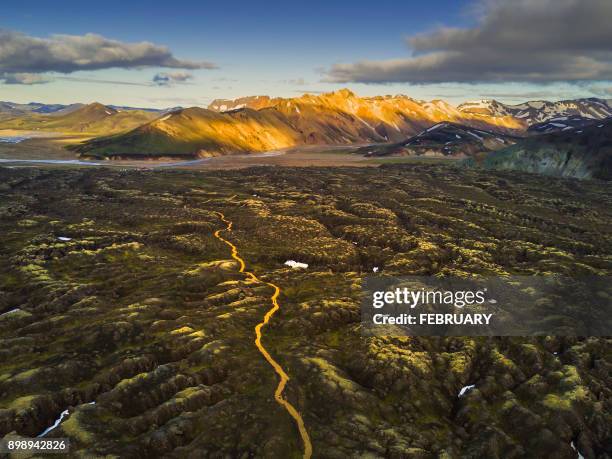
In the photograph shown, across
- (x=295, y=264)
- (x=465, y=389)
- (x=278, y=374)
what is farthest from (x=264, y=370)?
(x=295, y=264)

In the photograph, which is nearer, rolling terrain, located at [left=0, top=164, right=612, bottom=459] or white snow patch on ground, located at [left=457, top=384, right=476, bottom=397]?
rolling terrain, located at [left=0, top=164, right=612, bottom=459]

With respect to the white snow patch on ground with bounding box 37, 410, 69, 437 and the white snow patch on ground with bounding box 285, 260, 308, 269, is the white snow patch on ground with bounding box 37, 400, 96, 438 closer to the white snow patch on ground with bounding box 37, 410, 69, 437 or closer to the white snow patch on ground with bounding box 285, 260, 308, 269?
the white snow patch on ground with bounding box 37, 410, 69, 437

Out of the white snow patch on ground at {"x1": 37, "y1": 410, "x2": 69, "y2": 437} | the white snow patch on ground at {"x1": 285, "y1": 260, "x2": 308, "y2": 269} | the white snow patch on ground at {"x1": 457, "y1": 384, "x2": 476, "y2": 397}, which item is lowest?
the white snow patch on ground at {"x1": 457, "y1": 384, "x2": 476, "y2": 397}

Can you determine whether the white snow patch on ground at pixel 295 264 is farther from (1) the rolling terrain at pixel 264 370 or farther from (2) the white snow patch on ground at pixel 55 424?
(2) the white snow patch on ground at pixel 55 424

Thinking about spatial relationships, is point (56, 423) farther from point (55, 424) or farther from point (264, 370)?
point (264, 370)

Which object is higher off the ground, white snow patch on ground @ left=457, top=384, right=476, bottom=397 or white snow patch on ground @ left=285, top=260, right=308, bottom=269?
white snow patch on ground @ left=285, top=260, right=308, bottom=269

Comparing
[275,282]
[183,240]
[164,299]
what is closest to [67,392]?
[164,299]

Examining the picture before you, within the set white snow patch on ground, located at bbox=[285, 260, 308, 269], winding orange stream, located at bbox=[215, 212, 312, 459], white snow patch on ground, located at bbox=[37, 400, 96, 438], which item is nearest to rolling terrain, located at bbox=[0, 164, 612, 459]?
white snow patch on ground, located at bbox=[37, 400, 96, 438]

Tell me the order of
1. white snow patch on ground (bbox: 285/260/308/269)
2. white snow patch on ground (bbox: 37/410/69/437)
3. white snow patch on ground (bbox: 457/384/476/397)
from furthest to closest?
white snow patch on ground (bbox: 285/260/308/269)
white snow patch on ground (bbox: 457/384/476/397)
white snow patch on ground (bbox: 37/410/69/437)

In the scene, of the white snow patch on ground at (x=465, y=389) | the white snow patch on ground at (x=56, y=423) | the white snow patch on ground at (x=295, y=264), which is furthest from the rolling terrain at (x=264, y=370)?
the white snow patch on ground at (x=295, y=264)

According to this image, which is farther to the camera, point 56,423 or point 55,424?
point 56,423

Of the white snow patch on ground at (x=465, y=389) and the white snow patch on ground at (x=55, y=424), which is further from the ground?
the white snow patch on ground at (x=55, y=424)
